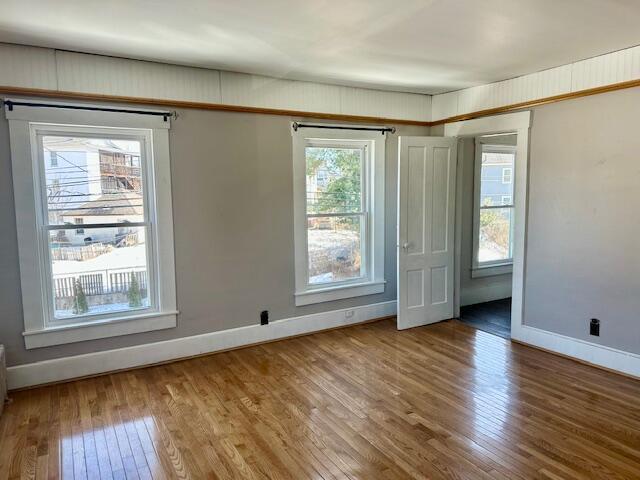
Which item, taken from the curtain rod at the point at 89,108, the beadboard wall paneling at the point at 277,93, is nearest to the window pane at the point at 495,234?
the beadboard wall paneling at the point at 277,93

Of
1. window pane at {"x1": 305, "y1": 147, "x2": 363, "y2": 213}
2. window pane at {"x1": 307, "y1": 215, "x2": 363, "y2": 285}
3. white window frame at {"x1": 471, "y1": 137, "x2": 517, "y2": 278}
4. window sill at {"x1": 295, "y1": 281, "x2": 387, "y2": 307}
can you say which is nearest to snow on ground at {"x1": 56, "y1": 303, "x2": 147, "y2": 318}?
window sill at {"x1": 295, "y1": 281, "x2": 387, "y2": 307}

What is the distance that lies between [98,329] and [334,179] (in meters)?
2.67

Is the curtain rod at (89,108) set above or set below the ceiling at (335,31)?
below

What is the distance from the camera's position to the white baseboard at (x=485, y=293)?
566 cm

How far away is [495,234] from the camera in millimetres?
5938

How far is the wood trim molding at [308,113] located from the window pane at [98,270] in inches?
41.2

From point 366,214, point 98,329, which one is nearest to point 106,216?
point 98,329

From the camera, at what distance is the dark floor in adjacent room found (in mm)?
4707

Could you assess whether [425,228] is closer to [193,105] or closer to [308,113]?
[308,113]

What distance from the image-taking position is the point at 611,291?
11.7 feet

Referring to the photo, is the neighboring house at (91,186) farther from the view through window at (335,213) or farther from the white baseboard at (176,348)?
the view through window at (335,213)

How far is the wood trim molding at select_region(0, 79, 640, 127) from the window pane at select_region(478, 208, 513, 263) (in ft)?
5.18

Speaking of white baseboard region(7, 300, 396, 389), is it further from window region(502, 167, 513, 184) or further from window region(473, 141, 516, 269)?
window region(502, 167, 513, 184)

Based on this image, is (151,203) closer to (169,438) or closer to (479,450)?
(169,438)
